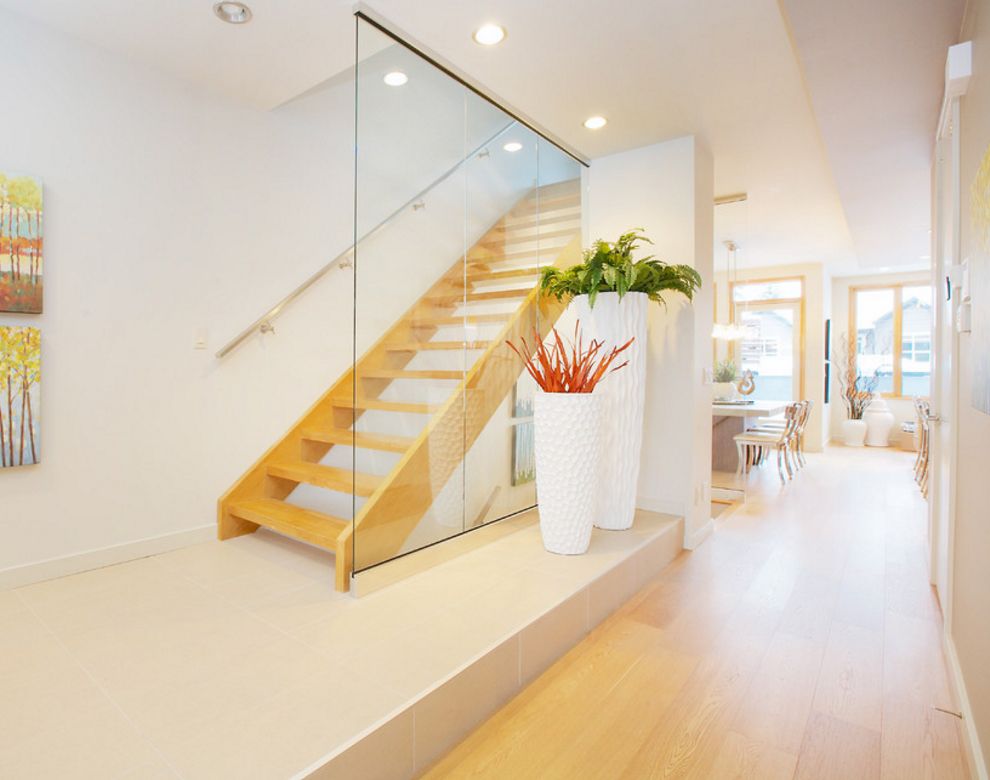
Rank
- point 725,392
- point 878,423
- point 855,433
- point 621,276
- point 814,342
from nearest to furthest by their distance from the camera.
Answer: point 621,276
point 725,392
point 814,342
point 878,423
point 855,433

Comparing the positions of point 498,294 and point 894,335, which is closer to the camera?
point 498,294

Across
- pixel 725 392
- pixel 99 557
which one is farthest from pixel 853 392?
pixel 99 557

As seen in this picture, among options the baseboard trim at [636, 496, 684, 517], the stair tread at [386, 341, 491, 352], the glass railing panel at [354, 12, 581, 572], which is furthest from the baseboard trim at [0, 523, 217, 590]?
the baseboard trim at [636, 496, 684, 517]

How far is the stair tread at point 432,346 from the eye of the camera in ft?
8.33

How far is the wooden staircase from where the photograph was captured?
2469mm

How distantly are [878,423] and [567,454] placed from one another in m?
8.09

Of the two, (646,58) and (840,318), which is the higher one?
(646,58)

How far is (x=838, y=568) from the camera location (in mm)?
3309

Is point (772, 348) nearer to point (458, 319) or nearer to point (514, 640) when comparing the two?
point (458, 319)

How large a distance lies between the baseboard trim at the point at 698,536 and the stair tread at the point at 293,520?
2.16m

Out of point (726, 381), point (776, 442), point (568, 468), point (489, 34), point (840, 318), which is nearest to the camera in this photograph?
point (489, 34)

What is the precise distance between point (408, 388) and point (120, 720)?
5.05 feet

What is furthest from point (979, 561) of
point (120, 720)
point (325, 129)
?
point (325, 129)

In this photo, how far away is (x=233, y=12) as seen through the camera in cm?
237
